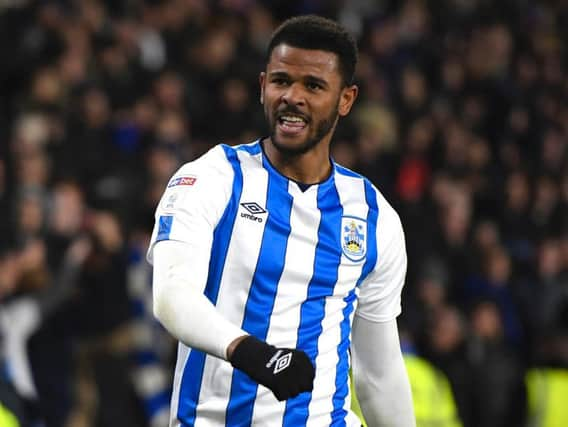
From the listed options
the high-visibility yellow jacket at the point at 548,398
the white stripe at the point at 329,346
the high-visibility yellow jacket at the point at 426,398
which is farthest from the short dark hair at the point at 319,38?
the high-visibility yellow jacket at the point at 548,398

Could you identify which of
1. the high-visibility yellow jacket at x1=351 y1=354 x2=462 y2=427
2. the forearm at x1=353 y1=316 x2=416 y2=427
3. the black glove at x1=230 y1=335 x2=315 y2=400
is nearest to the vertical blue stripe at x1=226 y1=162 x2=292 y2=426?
the forearm at x1=353 y1=316 x2=416 y2=427

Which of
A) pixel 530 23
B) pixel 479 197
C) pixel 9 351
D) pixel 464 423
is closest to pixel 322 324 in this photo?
pixel 9 351

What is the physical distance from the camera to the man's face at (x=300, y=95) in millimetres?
3637

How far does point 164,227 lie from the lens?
11.3 ft

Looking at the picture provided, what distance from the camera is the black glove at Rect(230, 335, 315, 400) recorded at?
115 inches

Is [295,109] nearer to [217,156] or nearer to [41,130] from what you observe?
[217,156]

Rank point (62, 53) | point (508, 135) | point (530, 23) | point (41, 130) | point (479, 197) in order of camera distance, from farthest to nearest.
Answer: point (530, 23) < point (508, 135) < point (479, 197) < point (62, 53) < point (41, 130)

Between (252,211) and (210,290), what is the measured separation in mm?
256

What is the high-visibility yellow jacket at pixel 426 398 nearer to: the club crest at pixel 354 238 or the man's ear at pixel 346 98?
the club crest at pixel 354 238

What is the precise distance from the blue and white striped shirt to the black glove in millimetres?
527

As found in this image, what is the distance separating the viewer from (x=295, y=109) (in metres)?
3.63

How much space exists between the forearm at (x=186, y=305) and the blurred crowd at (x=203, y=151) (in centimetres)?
208

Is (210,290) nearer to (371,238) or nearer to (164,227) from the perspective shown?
(164,227)

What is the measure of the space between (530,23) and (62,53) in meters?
7.47
